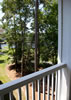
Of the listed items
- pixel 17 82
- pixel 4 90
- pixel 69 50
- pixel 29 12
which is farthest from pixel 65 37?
pixel 29 12

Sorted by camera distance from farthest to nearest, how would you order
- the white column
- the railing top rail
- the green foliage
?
1. the green foliage
2. the white column
3. the railing top rail

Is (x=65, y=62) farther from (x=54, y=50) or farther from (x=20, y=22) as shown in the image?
(x=20, y=22)

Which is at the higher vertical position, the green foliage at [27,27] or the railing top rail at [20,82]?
the green foliage at [27,27]

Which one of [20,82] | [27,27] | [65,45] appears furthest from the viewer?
[27,27]

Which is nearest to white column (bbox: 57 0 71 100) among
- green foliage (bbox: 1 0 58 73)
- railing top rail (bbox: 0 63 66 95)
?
railing top rail (bbox: 0 63 66 95)

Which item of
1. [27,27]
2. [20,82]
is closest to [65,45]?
[20,82]

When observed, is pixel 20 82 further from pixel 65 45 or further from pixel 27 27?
pixel 27 27

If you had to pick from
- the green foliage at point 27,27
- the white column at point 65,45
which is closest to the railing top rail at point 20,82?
the white column at point 65,45

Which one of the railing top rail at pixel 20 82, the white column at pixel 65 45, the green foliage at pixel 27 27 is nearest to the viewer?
the railing top rail at pixel 20 82

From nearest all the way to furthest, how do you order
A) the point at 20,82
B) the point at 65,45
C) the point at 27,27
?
the point at 20,82 < the point at 65,45 < the point at 27,27

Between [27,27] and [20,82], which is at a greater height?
[27,27]

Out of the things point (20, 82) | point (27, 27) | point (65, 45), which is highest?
point (27, 27)

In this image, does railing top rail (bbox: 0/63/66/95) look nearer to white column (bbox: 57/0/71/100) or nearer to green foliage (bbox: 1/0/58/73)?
white column (bbox: 57/0/71/100)

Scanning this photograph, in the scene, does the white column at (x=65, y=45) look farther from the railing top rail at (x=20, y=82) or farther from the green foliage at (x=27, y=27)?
the green foliage at (x=27, y=27)
